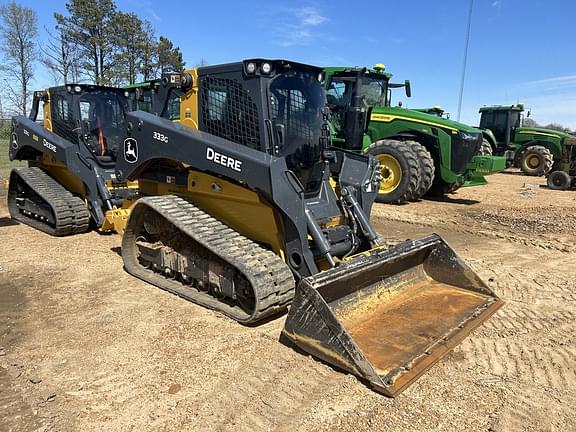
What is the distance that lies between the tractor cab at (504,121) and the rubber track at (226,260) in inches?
649

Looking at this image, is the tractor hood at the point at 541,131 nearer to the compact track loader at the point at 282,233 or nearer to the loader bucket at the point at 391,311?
the compact track loader at the point at 282,233

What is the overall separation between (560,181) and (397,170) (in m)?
6.03

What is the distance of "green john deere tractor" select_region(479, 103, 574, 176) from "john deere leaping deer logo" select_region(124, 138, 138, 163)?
14473mm

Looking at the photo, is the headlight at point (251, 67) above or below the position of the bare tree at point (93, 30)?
below

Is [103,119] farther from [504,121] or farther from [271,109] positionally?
[504,121]

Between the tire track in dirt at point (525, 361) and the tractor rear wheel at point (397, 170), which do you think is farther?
the tractor rear wheel at point (397, 170)

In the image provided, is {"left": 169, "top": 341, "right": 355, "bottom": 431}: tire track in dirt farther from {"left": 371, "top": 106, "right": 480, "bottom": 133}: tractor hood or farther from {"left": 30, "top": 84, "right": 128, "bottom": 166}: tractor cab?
{"left": 371, "top": 106, "right": 480, "bottom": 133}: tractor hood

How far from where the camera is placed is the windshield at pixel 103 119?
7.27m

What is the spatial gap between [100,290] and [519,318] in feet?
12.7

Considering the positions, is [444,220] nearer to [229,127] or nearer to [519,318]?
[519,318]

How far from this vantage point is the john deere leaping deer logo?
16.2ft

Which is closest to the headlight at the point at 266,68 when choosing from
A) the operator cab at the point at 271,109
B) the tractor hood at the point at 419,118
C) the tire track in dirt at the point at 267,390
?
the operator cab at the point at 271,109

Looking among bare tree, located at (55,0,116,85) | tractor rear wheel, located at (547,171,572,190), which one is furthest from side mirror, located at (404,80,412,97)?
bare tree, located at (55,0,116,85)

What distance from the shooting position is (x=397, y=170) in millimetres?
9820
